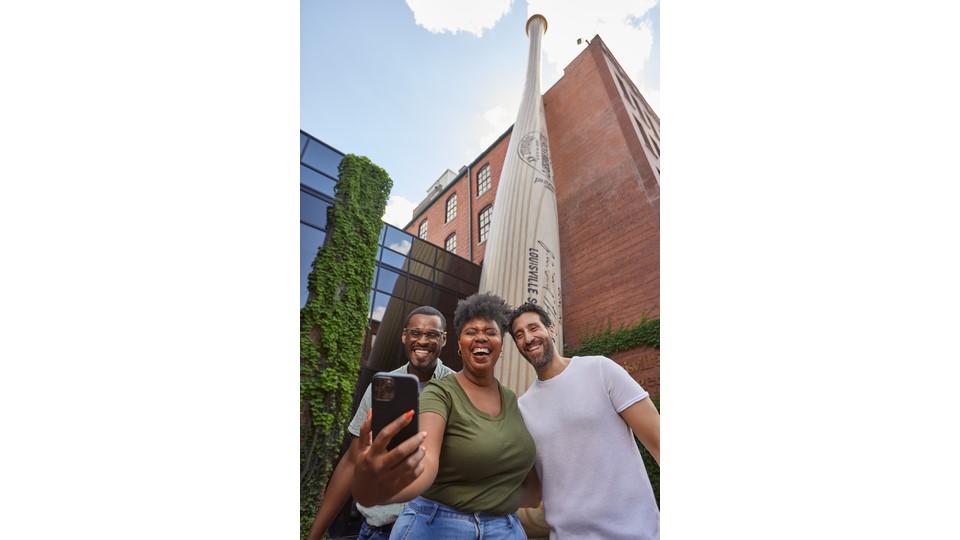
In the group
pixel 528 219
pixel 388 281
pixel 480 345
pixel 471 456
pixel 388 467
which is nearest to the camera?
pixel 388 467

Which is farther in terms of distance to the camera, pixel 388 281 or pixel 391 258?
pixel 391 258

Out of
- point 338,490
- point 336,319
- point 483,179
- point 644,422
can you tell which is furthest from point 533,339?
point 483,179

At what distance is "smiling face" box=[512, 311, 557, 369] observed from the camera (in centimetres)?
107

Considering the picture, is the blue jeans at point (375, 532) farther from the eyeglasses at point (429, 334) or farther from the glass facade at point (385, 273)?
the eyeglasses at point (429, 334)

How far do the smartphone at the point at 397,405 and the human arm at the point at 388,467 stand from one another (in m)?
0.01

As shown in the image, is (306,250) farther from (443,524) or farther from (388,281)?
(443,524)

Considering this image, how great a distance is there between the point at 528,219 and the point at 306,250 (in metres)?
0.98

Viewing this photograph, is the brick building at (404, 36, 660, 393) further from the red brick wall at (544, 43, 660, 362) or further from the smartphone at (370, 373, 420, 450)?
the smartphone at (370, 373, 420, 450)

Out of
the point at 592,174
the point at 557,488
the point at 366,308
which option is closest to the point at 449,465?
the point at 557,488

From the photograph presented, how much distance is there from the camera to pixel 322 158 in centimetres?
153

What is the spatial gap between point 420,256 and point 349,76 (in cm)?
70

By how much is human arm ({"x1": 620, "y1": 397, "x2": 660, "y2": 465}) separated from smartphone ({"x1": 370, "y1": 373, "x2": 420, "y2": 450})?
1.89ft
